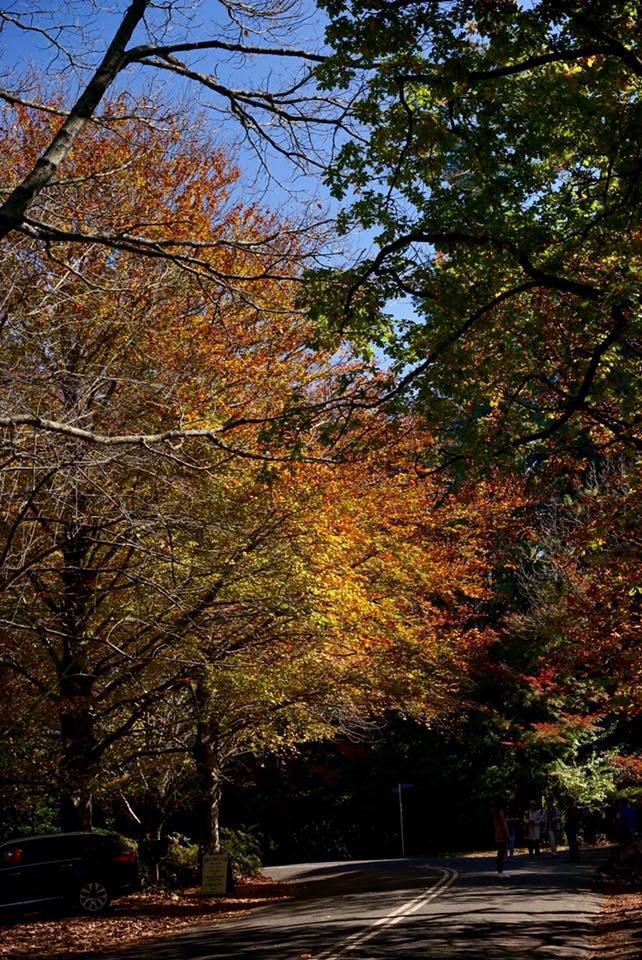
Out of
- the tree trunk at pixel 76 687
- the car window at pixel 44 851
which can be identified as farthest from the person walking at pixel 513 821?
the tree trunk at pixel 76 687

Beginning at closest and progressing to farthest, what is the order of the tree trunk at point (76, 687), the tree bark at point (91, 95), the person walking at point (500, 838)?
1. the tree bark at point (91, 95)
2. the tree trunk at point (76, 687)
3. the person walking at point (500, 838)

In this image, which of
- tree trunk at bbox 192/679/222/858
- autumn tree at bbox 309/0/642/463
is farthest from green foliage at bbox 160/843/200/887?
autumn tree at bbox 309/0/642/463

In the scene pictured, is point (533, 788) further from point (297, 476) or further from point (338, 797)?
point (297, 476)

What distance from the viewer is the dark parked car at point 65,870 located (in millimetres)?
17766

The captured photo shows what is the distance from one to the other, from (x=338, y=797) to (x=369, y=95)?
3170 centimetres

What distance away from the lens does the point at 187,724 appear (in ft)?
72.3

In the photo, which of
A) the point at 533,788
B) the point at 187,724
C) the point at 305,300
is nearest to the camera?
the point at 305,300

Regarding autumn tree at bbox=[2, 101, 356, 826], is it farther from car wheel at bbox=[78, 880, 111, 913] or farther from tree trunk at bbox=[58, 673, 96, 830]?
car wheel at bbox=[78, 880, 111, 913]

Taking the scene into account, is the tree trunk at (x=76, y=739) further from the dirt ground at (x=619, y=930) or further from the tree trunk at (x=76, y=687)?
the dirt ground at (x=619, y=930)

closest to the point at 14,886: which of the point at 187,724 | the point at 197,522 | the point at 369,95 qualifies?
the point at 187,724

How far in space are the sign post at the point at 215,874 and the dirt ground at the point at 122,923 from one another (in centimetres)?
19

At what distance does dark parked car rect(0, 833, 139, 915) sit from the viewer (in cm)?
1777

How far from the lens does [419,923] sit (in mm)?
13945

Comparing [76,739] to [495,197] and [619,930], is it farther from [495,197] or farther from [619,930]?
[495,197]
